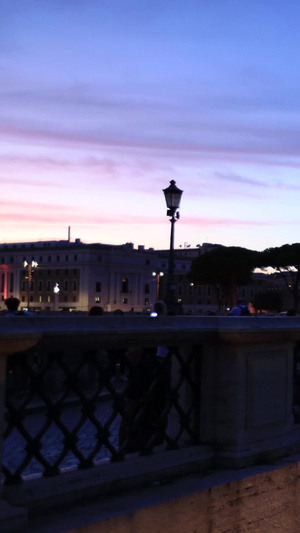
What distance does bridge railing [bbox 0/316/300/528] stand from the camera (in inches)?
157

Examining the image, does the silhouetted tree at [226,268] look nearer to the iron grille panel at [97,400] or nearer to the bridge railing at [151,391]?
the bridge railing at [151,391]

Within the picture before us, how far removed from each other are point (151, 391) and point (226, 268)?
110279mm

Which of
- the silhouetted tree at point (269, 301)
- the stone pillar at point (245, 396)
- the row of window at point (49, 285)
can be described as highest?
the row of window at point (49, 285)

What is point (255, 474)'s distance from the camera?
5.03 meters

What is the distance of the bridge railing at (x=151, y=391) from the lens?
3992mm

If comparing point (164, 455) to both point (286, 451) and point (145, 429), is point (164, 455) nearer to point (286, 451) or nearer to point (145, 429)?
point (145, 429)

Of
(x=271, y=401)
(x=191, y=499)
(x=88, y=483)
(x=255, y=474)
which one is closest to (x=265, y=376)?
(x=271, y=401)

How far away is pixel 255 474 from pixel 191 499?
0.64 metres

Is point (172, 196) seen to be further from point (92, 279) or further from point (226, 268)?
point (92, 279)

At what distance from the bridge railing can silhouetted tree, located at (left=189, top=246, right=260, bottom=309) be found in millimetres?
106732

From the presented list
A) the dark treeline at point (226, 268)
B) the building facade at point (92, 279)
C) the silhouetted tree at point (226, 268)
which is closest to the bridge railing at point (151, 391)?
the dark treeline at point (226, 268)

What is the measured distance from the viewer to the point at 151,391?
15.6ft

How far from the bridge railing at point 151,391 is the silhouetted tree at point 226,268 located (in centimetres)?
10673

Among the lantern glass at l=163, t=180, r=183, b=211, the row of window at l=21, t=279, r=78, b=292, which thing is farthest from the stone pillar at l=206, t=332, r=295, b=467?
the row of window at l=21, t=279, r=78, b=292
